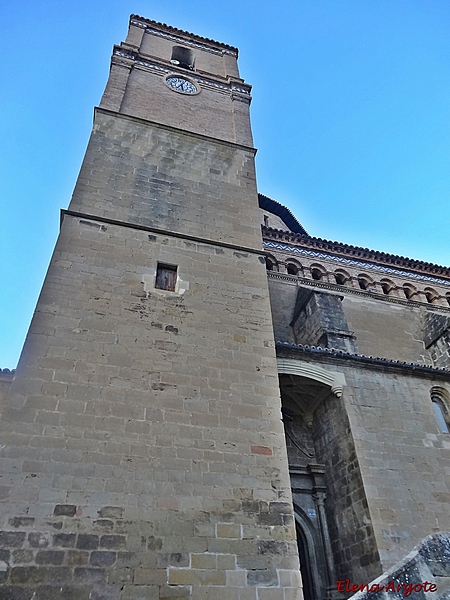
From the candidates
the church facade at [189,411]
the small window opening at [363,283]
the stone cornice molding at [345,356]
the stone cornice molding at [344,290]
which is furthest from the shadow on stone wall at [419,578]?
the small window opening at [363,283]

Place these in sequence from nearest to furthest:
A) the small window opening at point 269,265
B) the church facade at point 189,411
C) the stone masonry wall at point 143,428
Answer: the stone masonry wall at point 143,428
the church facade at point 189,411
the small window opening at point 269,265

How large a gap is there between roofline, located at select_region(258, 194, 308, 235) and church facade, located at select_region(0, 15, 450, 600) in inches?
314

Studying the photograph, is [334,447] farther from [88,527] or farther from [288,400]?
[88,527]

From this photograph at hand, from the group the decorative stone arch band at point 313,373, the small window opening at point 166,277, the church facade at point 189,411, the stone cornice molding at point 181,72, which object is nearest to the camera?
the church facade at point 189,411

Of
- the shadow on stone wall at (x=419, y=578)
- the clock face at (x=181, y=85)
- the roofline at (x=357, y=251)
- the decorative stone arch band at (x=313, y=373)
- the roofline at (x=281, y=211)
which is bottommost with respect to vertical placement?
the shadow on stone wall at (x=419, y=578)

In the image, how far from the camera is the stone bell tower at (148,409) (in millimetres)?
4266

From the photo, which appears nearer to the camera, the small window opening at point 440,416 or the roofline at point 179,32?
the small window opening at point 440,416

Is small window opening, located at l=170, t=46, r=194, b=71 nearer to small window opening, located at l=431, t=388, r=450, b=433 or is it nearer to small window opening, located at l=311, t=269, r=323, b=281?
small window opening, located at l=311, t=269, r=323, b=281

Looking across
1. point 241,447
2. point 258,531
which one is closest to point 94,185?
point 241,447

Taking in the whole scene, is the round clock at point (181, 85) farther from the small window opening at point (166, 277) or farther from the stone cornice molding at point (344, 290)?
the small window opening at point (166, 277)

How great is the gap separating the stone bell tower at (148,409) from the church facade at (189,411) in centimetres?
2

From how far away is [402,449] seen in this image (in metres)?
7.51

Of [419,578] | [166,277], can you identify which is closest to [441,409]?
[419,578]

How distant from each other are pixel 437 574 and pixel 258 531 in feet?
6.07
